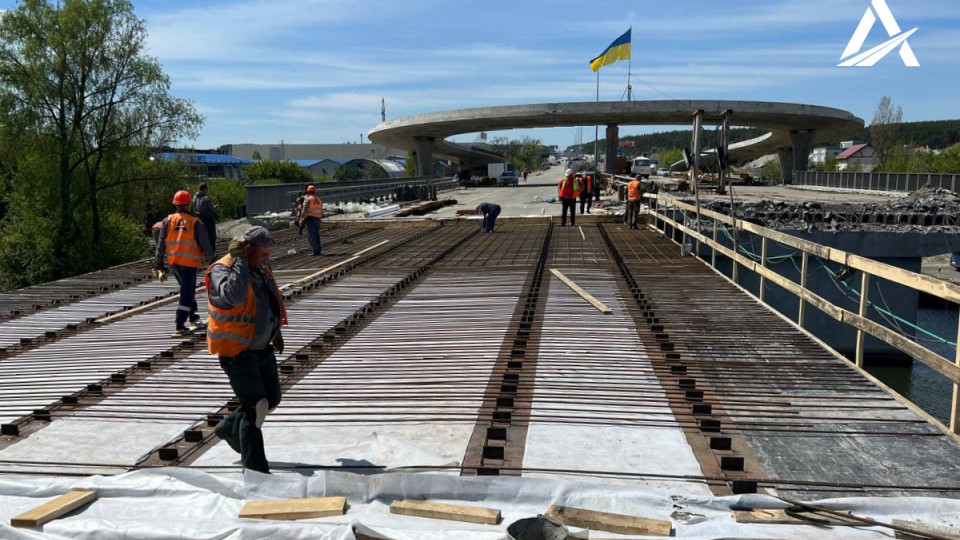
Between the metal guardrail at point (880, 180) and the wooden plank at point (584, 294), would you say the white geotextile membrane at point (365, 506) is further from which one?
the metal guardrail at point (880, 180)

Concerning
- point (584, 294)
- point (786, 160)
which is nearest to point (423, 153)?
point (786, 160)

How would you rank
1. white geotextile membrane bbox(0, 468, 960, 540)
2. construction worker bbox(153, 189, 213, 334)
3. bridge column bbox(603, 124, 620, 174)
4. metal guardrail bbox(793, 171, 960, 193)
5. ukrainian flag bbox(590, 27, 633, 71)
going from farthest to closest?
bridge column bbox(603, 124, 620, 174) → ukrainian flag bbox(590, 27, 633, 71) → metal guardrail bbox(793, 171, 960, 193) → construction worker bbox(153, 189, 213, 334) → white geotextile membrane bbox(0, 468, 960, 540)

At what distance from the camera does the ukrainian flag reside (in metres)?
55.4

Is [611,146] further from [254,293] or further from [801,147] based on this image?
[254,293]

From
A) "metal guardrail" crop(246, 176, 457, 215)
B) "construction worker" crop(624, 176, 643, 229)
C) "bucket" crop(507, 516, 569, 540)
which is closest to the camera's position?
"bucket" crop(507, 516, 569, 540)

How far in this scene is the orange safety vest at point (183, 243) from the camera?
27.0 feet

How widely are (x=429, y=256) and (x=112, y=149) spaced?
2197 cm

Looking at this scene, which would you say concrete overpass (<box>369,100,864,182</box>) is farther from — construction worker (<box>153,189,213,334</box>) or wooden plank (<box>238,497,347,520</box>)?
wooden plank (<box>238,497,347,520</box>)

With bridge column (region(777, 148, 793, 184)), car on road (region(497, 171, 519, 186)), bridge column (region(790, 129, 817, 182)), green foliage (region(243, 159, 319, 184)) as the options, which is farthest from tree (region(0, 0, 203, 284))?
bridge column (region(777, 148, 793, 184))

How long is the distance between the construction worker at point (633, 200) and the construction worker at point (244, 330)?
1639 cm

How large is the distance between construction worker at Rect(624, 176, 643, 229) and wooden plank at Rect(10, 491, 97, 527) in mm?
17264

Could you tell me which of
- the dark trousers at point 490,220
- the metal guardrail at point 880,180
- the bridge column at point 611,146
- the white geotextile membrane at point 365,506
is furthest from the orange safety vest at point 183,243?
the bridge column at point 611,146

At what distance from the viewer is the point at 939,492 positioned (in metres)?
4.04

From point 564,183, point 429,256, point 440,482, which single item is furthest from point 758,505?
point 564,183
